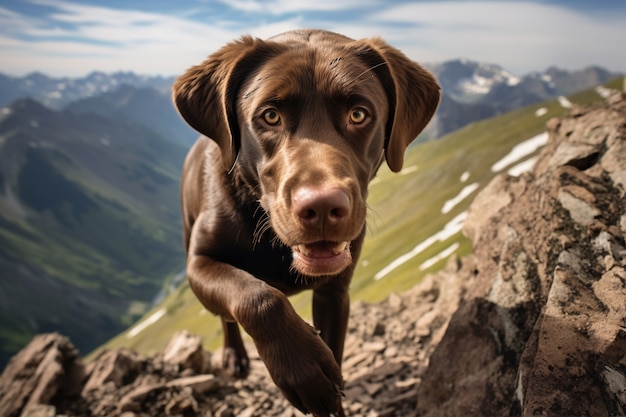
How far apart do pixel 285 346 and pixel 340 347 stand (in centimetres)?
307

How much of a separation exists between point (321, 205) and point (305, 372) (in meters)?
1.71

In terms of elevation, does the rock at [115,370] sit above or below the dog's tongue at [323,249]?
below

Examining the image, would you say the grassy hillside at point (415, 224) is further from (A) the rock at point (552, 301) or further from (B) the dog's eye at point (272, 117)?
(A) the rock at point (552, 301)

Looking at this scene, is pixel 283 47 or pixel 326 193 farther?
pixel 283 47

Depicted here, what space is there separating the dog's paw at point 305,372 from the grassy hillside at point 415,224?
6.23 feet

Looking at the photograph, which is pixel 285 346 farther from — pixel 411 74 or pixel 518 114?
pixel 518 114

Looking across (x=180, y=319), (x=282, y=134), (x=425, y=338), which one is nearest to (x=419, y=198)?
(x=180, y=319)

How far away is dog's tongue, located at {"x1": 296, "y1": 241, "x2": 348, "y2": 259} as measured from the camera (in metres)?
5.09

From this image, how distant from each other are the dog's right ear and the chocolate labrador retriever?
0.05 ft

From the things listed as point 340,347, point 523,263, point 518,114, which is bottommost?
point 518,114

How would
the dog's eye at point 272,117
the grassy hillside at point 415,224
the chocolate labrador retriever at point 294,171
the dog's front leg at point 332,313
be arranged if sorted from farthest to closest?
1. the grassy hillside at point 415,224
2. the dog's front leg at point 332,313
3. the dog's eye at point 272,117
4. the chocolate labrador retriever at point 294,171

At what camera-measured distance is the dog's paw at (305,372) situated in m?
4.92

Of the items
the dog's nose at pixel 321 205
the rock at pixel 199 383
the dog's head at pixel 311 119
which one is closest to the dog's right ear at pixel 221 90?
the dog's head at pixel 311 119

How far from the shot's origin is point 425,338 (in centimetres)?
1227
